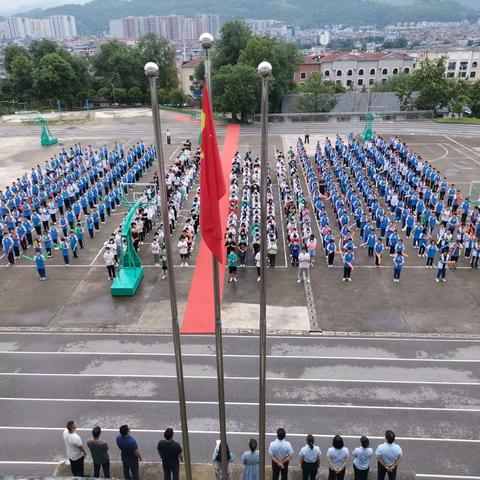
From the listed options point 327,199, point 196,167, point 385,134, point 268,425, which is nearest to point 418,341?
point 268,425

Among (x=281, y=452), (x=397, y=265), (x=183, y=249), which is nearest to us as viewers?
(x=281, y=452)

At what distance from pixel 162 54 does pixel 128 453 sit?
7471cm

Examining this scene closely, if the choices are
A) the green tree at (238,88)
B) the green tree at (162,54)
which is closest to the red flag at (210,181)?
the green tree at (238,88)

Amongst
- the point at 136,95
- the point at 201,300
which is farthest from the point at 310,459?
the point at 136,95

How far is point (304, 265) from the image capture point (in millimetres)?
15516

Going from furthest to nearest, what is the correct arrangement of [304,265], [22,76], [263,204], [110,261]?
1. [22,76]
2. [110,261]
3. [304,265]
4. [263,204]

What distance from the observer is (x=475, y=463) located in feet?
29.1

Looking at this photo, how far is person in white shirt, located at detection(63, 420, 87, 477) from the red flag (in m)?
4.08

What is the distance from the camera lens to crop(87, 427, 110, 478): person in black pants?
768cm

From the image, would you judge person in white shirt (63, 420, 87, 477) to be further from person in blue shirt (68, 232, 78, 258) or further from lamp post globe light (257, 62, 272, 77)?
person in blue shirt (68, 232, 78, 258)

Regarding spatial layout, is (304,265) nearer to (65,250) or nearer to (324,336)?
(324,336)

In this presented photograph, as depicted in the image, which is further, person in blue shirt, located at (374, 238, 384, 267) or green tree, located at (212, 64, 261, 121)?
green tree, located at (212, 64, 261, 121)

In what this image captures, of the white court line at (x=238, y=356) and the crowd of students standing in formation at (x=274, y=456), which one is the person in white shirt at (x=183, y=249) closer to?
the white court line at (x=238, y=356)

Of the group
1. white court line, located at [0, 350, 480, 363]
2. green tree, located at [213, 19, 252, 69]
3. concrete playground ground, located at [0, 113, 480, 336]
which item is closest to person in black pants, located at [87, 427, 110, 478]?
white court line, located at [0, 350, 480, 363]
